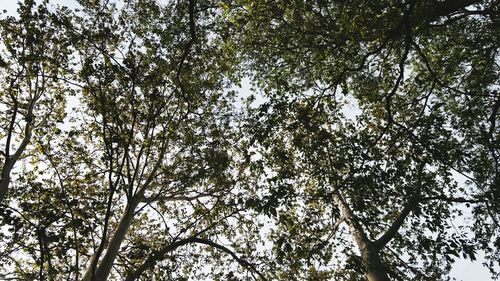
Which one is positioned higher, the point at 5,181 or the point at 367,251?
the point at 367,251

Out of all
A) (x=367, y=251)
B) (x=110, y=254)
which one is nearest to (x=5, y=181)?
(x=110, y=254)

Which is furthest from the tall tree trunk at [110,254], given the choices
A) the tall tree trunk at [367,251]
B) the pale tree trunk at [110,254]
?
the tall tree trunk at [367,251]

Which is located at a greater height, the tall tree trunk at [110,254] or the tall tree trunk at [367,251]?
the tall tree trunk at [367,251]

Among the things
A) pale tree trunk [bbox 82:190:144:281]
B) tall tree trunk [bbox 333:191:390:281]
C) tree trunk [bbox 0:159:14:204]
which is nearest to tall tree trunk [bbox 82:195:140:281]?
pale tree trunk [bbox 82:190:144:281]

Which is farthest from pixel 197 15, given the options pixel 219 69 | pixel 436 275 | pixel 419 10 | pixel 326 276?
pixel 436 275

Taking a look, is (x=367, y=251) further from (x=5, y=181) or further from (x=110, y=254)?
(x=5, y=181)

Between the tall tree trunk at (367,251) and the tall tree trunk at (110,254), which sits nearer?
the tall tree trunk at (110,254)

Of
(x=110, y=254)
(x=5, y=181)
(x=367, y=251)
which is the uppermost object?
(x=367, y=251)

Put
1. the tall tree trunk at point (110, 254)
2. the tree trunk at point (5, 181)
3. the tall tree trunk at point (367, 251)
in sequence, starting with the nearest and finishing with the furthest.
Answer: the tall tree trunk at point (110, 254)
the tall tree trunk at point (367, 251)
the tree trunk at point (5, 181)

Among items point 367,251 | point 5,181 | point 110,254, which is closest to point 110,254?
point 110,254

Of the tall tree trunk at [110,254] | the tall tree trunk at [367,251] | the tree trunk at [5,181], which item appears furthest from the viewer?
the tree trunk at [5,181]

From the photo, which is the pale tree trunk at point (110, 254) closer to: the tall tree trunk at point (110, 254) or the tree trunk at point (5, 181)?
the tall tree trunk at point (110, 254)

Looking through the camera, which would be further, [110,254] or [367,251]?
[367,251]

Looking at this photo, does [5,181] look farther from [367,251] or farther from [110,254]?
[367,251]
